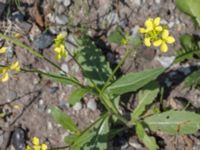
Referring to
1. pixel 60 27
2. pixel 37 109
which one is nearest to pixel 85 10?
pixel 60 27

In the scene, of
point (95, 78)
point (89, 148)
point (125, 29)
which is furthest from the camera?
point (125, 29)

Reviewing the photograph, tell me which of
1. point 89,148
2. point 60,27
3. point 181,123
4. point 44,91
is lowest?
point 181,123

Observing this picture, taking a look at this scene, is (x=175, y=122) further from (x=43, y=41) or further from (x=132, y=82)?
(x=43, y=41)

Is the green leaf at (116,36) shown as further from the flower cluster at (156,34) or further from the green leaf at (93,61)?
the flower cluster at (156,34)

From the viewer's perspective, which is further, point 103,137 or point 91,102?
point 91,102

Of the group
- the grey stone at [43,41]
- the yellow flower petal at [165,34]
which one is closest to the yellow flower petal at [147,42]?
the yellow flower petal at [165,34]

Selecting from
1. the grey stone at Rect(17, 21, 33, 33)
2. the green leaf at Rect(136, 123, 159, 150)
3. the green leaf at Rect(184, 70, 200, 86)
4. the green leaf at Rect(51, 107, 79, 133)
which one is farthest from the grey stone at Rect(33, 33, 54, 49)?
the green leaf at Rect(184, 70, 200, 86)

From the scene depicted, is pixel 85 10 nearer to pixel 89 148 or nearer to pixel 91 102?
pixel 91 102

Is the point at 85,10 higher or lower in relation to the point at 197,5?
higher
